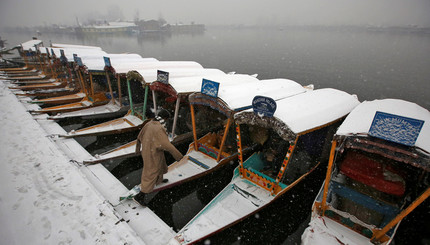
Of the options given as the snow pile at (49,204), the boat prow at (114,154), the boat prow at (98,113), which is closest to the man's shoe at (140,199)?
the snow pile at (49,204)

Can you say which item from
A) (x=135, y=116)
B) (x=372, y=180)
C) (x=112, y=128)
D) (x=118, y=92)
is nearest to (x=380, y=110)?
(x=372, y=180)

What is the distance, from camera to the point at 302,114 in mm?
5512

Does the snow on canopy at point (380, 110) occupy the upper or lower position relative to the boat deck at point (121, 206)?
upper

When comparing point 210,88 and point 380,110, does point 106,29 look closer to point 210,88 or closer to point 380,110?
point 210,88

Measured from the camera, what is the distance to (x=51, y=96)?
13852 millimetres

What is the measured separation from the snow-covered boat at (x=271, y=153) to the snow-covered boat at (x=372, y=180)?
0.82 meters

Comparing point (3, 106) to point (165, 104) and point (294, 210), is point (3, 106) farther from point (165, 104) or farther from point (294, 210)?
point (294, 210)

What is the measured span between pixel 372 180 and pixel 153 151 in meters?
5.03

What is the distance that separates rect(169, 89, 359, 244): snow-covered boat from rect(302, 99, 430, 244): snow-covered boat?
2.68ft

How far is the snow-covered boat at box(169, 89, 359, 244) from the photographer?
15.5 ft

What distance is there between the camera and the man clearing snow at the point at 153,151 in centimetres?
471

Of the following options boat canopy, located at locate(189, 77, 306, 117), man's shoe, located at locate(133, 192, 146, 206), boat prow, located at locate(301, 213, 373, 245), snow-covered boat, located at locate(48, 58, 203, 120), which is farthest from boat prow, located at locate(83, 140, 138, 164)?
boat prow, located at locate(301, 213, 373, 245)

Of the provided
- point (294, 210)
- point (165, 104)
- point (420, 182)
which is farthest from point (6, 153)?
point (420, 182)

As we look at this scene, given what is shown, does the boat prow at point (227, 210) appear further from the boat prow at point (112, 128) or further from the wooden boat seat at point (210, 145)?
the boat prow at point (112, 128)
